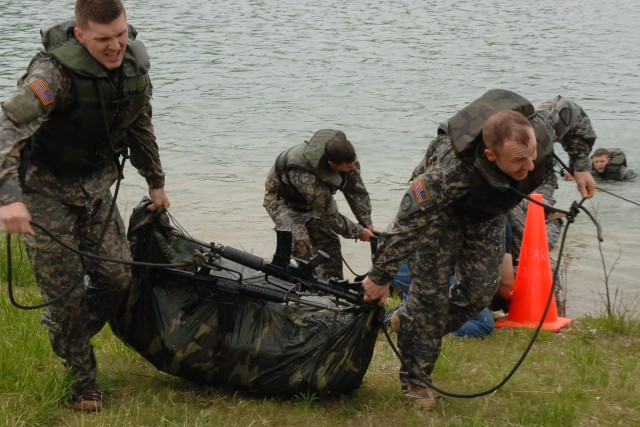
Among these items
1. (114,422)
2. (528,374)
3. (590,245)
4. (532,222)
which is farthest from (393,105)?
(114,422)

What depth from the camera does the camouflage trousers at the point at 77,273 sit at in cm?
495

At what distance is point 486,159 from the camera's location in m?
5.07

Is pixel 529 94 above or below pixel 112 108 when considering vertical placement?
below

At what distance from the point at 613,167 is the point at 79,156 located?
32.8 ft

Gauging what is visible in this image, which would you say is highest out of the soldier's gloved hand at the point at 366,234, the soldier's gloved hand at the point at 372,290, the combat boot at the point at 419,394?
the soldier's gloved hand at the point at 372,290

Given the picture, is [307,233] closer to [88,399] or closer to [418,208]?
[418,208]

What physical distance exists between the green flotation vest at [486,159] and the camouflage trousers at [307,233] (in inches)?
111

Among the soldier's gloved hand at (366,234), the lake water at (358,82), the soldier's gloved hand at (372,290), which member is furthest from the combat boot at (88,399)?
the lake water at (358,82)

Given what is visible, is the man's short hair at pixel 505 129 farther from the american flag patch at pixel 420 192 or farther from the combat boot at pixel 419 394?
the combat boot at pixel 419 394

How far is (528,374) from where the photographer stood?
595 cm

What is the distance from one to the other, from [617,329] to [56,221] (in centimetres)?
392

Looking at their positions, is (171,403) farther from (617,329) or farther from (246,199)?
(246,199)

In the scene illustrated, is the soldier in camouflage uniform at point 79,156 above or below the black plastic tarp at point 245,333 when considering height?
above

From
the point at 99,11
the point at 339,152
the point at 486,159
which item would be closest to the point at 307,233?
the point at 339,152
